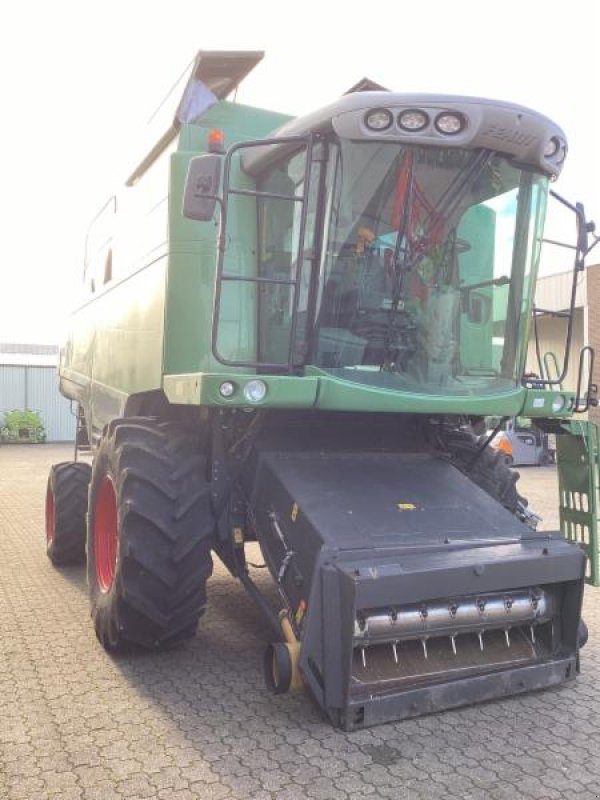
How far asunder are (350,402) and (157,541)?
3.90 feet

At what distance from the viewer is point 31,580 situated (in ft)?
19.7

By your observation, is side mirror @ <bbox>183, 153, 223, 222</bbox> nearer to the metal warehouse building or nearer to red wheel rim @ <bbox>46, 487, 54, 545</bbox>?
red wheel rim @ <bbox>46, 487, 54, 545</bbox>

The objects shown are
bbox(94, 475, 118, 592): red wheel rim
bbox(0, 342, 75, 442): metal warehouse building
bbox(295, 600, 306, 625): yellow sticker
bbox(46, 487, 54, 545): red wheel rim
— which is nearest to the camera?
bbox(295, 600, 306, 625): yellow sticker

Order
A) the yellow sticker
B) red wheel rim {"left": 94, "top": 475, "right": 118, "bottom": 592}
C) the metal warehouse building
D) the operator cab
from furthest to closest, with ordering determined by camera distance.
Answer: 1. the metal warehouse building
2. red wheel rim {"left": 94, "top": 475, "right": 118, "bottom": 592}
3. the operator cab
4. the yellow sticker

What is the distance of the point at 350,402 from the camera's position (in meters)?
3.73

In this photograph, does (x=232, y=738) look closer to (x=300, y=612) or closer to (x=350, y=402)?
(x=300, y=612)

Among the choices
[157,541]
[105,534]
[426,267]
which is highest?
[426,267]

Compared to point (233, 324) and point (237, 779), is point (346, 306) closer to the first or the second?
point (233, 324)

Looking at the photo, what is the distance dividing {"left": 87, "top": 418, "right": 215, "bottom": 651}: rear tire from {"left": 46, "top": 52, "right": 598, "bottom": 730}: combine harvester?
0.01 meters

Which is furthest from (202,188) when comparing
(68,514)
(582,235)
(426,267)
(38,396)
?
(38,396)

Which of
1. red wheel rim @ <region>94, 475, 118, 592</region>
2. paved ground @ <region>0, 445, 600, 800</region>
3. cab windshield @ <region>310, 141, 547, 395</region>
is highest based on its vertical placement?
cab windshield @ <region>310, 141, 547, 395</region>

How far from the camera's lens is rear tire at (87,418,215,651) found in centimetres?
376

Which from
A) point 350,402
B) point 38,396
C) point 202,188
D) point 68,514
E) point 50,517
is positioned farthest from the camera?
point 38,396

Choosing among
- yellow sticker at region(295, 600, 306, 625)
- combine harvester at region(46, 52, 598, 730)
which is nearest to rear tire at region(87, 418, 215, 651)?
combine harvester at region(46, 52, 598, 730)
